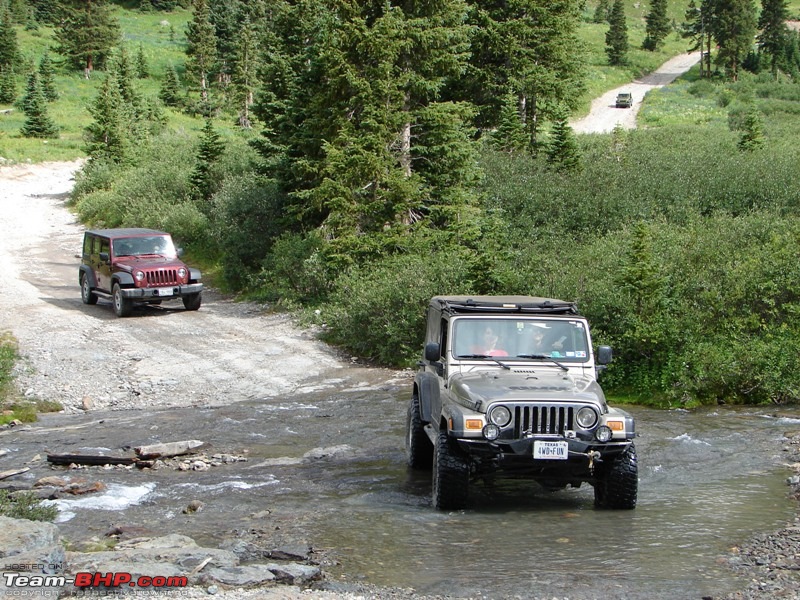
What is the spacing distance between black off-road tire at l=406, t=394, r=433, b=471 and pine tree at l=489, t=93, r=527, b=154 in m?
22.4

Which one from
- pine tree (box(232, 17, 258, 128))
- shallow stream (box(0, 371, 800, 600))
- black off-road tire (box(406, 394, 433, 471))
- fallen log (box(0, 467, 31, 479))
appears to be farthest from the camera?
pine tree (box(232, 17, 258, 128))

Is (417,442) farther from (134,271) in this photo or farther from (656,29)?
(656,29)

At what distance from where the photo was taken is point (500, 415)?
8.91m

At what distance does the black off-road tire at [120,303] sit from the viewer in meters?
23.6

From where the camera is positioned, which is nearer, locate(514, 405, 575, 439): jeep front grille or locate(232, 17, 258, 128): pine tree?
locate(514, 405, 575, 439): jeep front grille

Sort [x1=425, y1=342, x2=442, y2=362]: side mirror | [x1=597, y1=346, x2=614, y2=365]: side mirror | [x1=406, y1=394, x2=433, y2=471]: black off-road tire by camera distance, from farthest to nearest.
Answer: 1. [x1=406, y1=394, x2=433, y2=471]: black off-road tire
2. [x1=425, y1=342, x2=442, y2=362]: side mirror
3. [x1=597, y1=346, x2=614, y2=365]: side mirror

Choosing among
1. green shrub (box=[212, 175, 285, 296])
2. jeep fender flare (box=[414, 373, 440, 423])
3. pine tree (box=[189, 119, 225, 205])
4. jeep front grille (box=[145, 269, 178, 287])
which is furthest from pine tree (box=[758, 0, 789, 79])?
jeep fender flare (box=[414, 373, 440, 423])

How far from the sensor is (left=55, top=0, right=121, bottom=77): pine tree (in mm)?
89625

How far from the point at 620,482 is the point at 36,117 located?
6690cm

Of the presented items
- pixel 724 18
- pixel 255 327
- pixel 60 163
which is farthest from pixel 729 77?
pixel 255 327

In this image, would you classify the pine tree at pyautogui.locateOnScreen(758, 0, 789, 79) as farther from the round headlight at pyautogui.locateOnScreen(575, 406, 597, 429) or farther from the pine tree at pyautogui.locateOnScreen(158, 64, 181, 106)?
the round headlight at pyautogui.locateOnScreen(575, 406, 597, 429)

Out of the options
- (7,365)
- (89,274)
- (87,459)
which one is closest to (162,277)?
(89,274)

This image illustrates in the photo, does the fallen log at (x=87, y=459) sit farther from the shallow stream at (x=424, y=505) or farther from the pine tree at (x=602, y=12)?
the pine tree at (x=602, y=12)

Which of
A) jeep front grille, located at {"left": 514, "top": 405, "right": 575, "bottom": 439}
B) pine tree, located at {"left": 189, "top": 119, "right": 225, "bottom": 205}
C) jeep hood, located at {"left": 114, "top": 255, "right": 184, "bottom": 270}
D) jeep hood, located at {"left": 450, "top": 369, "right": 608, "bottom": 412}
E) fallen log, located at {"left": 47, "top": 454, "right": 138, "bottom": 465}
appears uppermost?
pine tree, located at {"left": 189, "top": 119, "right": 225, "bottom": 205}
